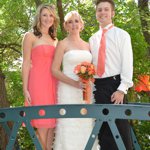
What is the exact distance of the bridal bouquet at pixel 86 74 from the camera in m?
4.61

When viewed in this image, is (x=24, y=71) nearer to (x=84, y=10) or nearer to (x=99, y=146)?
(x=99, y=146)

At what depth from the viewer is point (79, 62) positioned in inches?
197

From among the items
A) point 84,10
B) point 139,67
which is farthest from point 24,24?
point 139,67

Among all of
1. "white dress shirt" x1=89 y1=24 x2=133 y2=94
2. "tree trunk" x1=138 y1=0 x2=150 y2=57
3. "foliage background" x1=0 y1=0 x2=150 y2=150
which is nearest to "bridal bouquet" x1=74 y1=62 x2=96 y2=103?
"white dress shirt" x1=89 y1=24 x2=133 y2=94

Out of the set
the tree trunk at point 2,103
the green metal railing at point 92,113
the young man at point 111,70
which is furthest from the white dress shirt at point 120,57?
the tree trunk at point 2,103

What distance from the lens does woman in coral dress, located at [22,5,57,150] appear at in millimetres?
5070

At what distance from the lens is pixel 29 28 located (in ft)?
32.5

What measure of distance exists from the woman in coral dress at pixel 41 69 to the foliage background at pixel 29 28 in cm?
317

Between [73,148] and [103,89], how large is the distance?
94 cm

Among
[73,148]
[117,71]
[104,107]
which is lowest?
[73,148]

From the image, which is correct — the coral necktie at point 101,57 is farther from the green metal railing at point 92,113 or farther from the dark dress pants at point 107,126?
the green metal railing at point 92,113

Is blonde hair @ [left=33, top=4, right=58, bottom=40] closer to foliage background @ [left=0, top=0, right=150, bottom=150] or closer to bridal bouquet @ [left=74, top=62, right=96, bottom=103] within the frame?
bridal bouquet @ [left=74, top=62, right=96, bottom=103]

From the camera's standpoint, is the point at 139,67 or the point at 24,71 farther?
the point at 139,67

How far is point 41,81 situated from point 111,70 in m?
0.96
